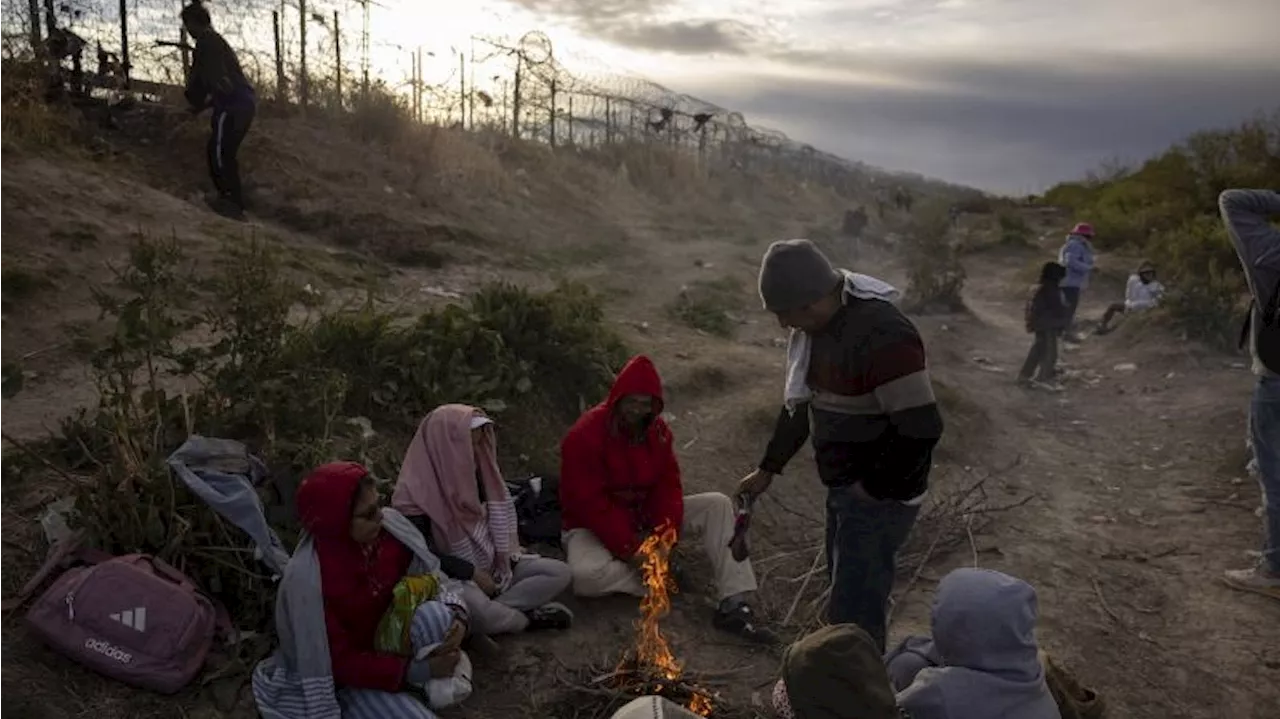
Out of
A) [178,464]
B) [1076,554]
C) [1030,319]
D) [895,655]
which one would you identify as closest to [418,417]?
[178,464]

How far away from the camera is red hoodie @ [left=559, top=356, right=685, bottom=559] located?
13.4 ft

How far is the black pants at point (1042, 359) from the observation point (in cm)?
916

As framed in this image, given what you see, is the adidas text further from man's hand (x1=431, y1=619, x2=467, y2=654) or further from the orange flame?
the orange flame

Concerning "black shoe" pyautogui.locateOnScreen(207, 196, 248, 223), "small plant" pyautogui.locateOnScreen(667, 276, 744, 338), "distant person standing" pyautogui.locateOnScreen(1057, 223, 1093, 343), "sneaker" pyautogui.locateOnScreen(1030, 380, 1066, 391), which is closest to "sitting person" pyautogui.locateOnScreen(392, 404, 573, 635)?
"small plant" pyautogui.locateOnScreen(667, 276, 744, 338)

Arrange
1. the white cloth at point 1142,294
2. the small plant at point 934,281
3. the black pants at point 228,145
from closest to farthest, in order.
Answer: the black pants at point 228,145
the white cloth at point 1142,294
the small plant at point 934,281

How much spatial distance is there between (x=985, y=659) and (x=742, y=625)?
168cm

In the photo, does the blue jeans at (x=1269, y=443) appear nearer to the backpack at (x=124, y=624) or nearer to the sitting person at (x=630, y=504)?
the sitting person at (x=630, y=504)

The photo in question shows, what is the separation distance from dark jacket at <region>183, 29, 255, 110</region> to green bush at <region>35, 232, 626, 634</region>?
2917mm

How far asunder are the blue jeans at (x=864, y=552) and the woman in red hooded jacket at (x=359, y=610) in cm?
142

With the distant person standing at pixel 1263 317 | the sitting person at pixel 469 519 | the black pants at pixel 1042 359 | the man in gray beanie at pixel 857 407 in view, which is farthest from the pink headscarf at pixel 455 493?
the black pants at pixel 1042 359

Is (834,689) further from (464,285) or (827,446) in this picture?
(464,285)

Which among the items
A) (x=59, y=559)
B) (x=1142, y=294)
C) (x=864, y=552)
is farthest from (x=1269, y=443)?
(x=1142, y=294)

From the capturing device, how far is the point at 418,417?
4.96 metres

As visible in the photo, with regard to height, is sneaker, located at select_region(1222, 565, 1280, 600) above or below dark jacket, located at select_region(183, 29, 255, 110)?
below
